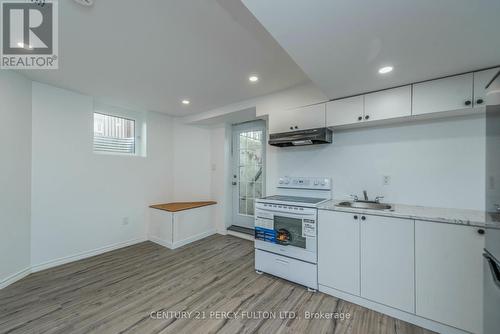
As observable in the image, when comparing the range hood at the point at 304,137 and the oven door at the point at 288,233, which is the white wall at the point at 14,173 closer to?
the oven door at the point at 288,233

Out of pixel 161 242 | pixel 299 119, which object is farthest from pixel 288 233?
pixel 161 242

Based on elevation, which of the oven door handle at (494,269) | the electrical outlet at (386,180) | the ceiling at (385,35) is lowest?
the oven door handle at (494,269)

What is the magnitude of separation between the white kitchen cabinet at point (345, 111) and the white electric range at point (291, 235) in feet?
2.46

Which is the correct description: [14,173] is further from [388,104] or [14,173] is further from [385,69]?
[388,104]

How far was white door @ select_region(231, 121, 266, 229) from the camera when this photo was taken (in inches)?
147

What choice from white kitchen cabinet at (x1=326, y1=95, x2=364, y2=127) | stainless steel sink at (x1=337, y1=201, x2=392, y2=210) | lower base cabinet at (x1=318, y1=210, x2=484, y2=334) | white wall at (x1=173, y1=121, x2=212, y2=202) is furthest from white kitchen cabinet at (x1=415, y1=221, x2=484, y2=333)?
white wall at (x1=173, y1=121, x2=212, y2=202)

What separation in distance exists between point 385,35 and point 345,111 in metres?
0.98

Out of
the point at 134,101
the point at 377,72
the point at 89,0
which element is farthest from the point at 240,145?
the point at 89,0

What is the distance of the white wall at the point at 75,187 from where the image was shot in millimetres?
2576

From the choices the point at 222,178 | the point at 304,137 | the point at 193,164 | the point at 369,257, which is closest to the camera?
the point at 369,257

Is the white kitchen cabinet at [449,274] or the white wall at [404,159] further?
the white wall at [404,159]

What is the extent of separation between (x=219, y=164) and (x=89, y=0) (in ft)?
10.0

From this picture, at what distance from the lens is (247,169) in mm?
3941
